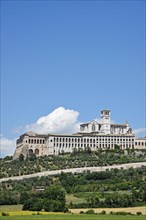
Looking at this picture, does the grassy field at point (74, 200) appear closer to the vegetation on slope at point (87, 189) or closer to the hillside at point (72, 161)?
the vegetation on slope at point (87, 189)

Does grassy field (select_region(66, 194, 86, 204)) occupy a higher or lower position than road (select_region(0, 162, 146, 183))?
lower

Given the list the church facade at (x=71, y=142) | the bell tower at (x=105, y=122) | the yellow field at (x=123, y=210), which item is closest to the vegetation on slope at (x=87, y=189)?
the yellow field at (x=123, y=210)

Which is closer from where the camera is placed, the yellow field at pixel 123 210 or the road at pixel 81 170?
the yellow field at pixel 123 210

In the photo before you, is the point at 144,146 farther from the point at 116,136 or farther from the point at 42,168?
the point at 42,168

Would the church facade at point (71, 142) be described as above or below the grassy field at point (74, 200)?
above

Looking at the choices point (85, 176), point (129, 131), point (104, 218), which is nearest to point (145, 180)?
point (85, 176)

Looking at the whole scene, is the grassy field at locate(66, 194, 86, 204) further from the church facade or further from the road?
the church facade

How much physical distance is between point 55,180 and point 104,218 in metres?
43.0

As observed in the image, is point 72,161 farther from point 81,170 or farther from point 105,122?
point 105,122

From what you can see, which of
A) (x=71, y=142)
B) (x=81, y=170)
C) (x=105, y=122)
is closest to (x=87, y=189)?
(x=81, y=170)

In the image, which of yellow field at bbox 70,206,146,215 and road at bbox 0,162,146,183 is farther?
road at bbox 0,162,146,183

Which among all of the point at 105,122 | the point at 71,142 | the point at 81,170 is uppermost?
the point at 105,122

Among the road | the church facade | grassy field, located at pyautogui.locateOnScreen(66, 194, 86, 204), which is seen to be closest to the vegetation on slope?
grassy field, located at pyautogui.locateOnScreen(66, 194, 86, 204)

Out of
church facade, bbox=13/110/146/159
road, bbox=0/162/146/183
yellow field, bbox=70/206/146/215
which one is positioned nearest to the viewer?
yellow field, bbox=70/206/146/215
